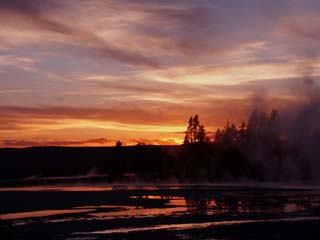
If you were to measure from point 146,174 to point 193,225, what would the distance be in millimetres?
77505

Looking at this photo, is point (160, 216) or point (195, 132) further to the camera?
point (195, 132)

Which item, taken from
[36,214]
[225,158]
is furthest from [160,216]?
[225,158]

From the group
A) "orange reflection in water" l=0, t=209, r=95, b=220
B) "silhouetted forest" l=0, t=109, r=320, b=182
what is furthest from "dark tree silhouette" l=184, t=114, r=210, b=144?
"orange reflection in water" l=0, t=209, r=95, b=220

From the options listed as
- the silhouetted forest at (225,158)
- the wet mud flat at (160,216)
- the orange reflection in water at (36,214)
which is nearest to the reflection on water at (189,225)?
the wet mud flat at (160,216)

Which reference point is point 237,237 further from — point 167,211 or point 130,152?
point 130,152

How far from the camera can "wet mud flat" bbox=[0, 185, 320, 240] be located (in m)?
39.9

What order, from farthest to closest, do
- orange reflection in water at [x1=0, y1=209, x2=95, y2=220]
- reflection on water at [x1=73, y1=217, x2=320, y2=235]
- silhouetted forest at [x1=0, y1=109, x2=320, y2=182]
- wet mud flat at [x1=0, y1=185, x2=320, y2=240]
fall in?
silhouetted forest at [x1=0, y1=109, x2=320, y2=182]
orange reflection in water at [x1=0, y1=209, x2=95, y2=220]
reflection on water at [x1=73, y1=217, x2=320, y2=235]
wet mud flat at [x1=0, y1=185, x2=320, y2=240]

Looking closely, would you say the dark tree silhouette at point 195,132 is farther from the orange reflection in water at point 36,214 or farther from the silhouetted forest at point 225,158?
the orange reflection in water at point 36,214

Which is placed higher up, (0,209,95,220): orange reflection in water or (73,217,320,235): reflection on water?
(0,209,95,220): orange reflection in water

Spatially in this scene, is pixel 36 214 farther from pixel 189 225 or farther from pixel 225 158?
pixel 225 158

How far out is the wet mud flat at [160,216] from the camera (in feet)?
131

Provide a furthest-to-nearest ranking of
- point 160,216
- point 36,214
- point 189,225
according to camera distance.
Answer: point 36,214
point 160,216
point 189,225

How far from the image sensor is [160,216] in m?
49.0

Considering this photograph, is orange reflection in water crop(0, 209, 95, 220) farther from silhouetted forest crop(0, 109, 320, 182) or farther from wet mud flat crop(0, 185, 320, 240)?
silhouetted forest crop(0, 109, 320, 182)
